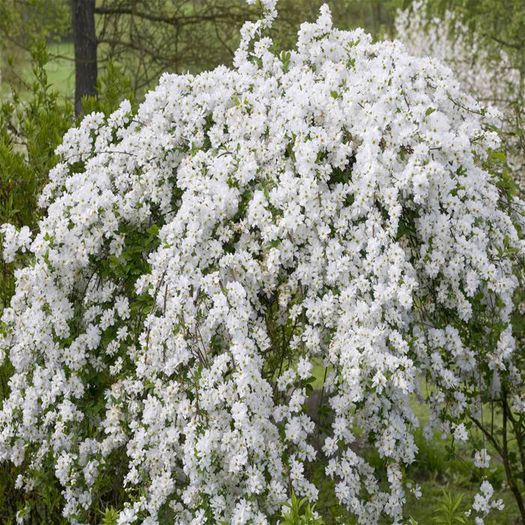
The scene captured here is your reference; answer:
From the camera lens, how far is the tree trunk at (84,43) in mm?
9727

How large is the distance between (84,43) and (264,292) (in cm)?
690

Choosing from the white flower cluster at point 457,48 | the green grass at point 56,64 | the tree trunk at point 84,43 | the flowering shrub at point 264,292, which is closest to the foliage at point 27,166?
the flowering shrub at point 264,292

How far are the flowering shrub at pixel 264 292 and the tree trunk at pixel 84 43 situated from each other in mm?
5841

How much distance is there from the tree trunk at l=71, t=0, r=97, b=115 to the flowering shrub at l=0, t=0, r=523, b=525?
230 inches

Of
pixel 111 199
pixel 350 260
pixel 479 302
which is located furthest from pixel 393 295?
pixel 111 199

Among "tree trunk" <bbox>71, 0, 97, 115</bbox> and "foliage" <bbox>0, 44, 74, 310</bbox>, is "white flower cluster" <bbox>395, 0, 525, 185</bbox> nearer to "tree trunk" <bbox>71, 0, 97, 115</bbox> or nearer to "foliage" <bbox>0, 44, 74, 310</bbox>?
"tree trunk" <bbox>71, 0, 97, 115</bbox>

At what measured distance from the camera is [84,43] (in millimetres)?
9781

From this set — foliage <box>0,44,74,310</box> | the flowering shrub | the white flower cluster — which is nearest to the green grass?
foliage <box>0,44,74,310</box>

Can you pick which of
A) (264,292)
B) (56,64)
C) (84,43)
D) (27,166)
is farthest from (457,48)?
(264,292)

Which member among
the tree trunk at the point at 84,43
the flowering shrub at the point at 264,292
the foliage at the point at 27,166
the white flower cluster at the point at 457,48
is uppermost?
the white flower cluster at the point at 457,48

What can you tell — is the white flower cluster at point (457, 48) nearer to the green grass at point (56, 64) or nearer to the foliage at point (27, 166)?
the green grass at point (56, 64)

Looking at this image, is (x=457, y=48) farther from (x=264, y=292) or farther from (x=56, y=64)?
(x=264, y=292)

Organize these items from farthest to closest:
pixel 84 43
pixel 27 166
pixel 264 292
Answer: pixel 84 43 → pixel 27 166 → pixel 264 292

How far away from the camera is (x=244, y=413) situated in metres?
3.23
